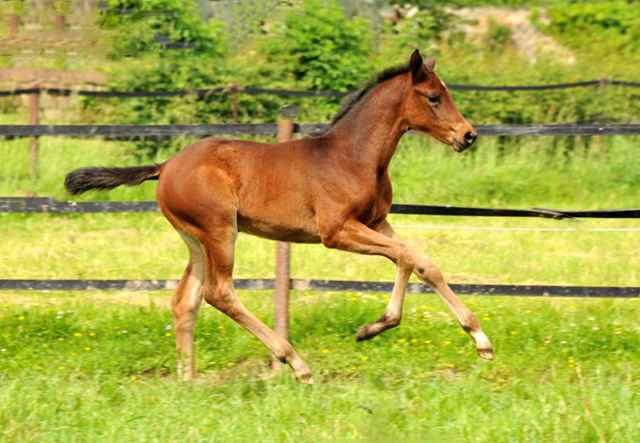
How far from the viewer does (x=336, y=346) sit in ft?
19.1

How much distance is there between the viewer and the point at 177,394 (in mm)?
4746

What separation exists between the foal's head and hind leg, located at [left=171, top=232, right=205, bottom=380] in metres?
1.54

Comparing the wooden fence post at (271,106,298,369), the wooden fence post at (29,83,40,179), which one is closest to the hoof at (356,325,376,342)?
the wooden fence post at (271,106,298,369)

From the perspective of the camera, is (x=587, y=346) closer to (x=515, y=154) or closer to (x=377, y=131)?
(x=377, y=131)

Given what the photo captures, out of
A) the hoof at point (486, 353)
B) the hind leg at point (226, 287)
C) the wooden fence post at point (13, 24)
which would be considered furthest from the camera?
the hind leg at point (226, 287)

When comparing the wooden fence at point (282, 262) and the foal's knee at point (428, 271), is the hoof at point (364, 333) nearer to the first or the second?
the foal's knee at point (428, 271)

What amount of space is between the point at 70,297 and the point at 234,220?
2758mm

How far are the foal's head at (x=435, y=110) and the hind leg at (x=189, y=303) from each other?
154 centimetres

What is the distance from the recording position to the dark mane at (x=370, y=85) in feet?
16.9

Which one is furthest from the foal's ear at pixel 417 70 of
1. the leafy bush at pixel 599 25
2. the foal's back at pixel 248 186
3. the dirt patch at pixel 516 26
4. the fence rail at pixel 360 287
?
the leafy bush at pixel 599 25

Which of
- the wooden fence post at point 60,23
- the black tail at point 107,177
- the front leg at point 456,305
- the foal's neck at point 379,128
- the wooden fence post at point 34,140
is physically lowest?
the wooden fence post at point 34,140

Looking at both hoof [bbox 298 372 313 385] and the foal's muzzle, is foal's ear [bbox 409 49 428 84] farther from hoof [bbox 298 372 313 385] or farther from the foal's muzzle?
hoof [bbox 298 372 313 385]

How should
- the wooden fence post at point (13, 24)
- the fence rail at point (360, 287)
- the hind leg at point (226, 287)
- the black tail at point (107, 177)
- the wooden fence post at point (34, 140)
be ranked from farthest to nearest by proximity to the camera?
the wooden fence post at point (34, 140) < the fence rail at point (360, 287) < the black tail at point (107, 177) < the hind leg at point (226, 287) < the wooden fence post at point (13, 24)

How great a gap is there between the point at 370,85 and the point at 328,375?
1737mm
